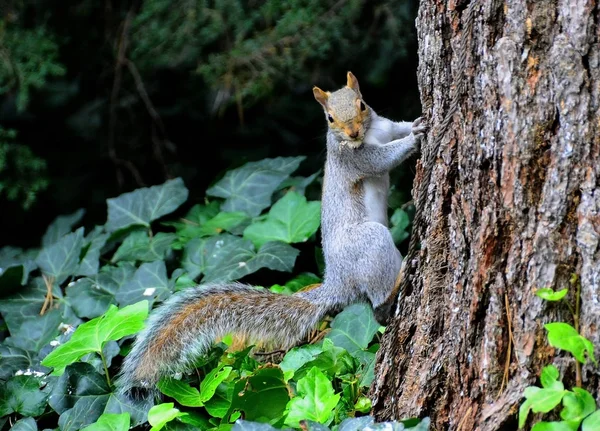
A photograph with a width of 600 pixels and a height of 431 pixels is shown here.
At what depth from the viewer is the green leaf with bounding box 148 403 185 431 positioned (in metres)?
2.01

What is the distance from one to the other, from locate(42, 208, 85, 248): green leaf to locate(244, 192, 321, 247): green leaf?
1.01 meters

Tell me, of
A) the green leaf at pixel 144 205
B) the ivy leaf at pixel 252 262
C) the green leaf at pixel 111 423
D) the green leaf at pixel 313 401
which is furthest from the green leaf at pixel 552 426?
the green leaf at pixel 144 205

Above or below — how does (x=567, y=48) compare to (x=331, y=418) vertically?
above

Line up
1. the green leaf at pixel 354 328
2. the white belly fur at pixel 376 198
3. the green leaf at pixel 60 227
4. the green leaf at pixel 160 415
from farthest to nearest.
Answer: the green leaf at pixel 60 227
the white belly fur at pixel 376 198
the green leaf at pixel 354 328
the green leaf at pixel 160 415

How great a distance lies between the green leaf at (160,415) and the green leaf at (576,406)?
0.94 m

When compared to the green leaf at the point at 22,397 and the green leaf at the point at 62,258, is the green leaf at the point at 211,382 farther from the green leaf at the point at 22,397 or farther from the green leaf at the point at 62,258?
the green leaf at the point at 62,258

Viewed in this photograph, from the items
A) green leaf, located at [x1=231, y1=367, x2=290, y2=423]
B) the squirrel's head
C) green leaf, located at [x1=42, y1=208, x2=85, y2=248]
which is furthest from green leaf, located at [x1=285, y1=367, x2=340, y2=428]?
green leaf, located at [x1=42, y1=208, x2=85, y2=248]

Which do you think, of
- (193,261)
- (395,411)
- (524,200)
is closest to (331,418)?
(395,411)

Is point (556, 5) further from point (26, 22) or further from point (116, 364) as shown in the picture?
point (26, 22)

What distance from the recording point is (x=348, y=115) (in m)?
2.70

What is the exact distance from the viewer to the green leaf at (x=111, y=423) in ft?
6.89

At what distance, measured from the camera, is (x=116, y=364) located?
2686 millimetres

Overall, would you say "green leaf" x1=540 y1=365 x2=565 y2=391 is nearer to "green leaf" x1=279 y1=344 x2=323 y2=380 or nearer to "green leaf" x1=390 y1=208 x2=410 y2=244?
"green leaf" x1=279 y1=344 x2=323 y2=380

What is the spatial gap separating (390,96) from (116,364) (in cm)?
210
